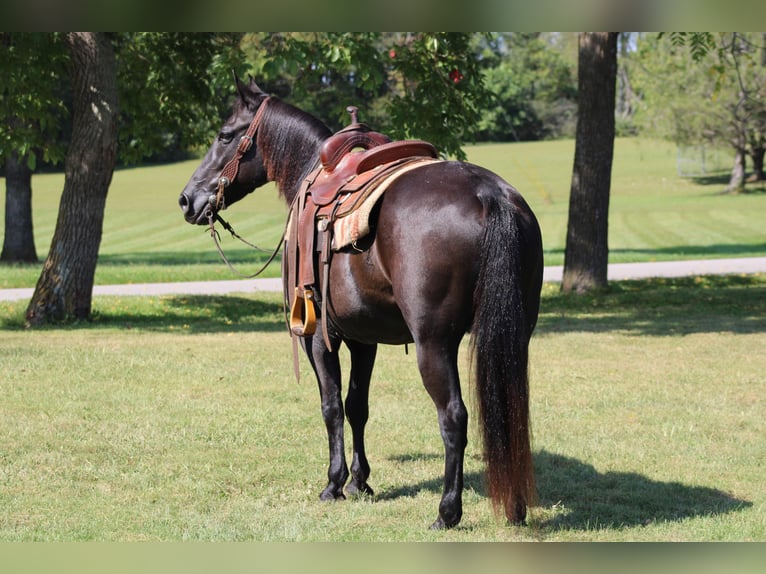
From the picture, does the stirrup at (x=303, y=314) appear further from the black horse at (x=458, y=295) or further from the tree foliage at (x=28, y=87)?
the tree foliage at (x=28, y=87)

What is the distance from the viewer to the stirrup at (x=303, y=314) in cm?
577

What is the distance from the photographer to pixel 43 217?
132 feet

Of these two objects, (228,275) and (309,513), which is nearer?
(309,513)

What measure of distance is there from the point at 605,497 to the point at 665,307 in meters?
10.2

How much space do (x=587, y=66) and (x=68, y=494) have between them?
12.5 m

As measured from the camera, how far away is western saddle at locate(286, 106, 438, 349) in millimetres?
5547

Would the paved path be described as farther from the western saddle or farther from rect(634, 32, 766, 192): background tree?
rect(634, 32, 766, 192): background tree

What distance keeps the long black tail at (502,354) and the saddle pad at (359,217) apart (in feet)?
2.11

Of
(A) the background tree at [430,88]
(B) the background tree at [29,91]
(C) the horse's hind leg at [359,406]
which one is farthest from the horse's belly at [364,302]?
(B) the background tree at [29,91]

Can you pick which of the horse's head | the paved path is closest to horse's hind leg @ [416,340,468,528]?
the horse's head

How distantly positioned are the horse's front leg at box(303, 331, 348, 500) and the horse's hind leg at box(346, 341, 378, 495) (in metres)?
0.15

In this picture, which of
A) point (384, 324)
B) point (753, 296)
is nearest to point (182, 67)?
point (753, 296)

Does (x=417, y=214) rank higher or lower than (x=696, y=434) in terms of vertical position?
higher

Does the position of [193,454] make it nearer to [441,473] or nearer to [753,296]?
[441,473]
